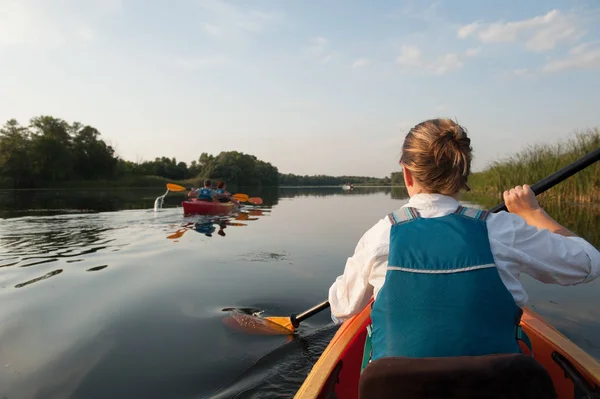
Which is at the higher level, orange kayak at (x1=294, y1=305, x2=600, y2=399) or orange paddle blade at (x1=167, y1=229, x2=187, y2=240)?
orange kayak at (x1=294, y1=305, x2=600, y2=399)

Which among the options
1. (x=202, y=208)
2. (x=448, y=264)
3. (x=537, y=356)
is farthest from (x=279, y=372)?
(x=202, y=208)

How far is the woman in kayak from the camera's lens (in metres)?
1.36

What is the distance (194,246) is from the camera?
28.2ft

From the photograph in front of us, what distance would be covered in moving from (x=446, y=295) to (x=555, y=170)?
17342mm

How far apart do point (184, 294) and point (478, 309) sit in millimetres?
4380

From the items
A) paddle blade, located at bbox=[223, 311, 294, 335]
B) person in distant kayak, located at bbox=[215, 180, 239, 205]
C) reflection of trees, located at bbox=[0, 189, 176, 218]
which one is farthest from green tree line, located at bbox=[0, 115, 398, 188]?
paddle blade, located at bbox=[223, 311, 294, 335]

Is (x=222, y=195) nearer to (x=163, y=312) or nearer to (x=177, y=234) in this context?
(x=177, y=234)

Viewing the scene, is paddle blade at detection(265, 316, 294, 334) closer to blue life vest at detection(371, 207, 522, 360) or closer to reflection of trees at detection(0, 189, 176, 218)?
blue life vest at detection(371, 207, 522, 360)

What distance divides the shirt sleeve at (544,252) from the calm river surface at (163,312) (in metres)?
1.99

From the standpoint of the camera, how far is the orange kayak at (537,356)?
209cm

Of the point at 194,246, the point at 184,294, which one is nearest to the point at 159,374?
the point at 184,294

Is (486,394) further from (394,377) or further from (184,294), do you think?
(184,294)

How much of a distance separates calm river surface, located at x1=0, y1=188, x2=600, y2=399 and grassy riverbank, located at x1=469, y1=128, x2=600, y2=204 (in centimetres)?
714

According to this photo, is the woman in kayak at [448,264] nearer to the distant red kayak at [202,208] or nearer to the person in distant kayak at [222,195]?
the distant red kayak at [202,208]
